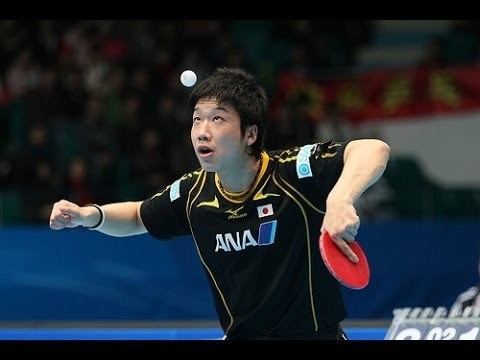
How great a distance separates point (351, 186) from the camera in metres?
4.05

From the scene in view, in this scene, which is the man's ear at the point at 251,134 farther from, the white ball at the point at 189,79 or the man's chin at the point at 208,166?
the white ball at the point at 189,79

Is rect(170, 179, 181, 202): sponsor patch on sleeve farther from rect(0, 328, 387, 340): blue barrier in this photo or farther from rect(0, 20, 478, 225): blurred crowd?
rect(0, 20, 478, 225): blurred crowd

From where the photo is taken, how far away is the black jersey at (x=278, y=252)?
4.62m

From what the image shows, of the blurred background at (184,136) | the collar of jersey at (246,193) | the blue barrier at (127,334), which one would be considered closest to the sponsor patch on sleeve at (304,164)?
the collar of jersey at (246,193)

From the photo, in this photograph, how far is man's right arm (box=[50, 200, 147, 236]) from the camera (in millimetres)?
4762

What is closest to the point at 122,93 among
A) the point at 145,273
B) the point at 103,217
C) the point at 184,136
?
the point at 184,136

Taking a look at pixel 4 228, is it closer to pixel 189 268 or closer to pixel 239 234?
pixel 189 268

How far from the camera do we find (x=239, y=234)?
470cm

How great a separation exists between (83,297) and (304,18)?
15.8 feet

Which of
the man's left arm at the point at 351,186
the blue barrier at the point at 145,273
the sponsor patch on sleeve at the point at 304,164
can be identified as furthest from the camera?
the blue barrier at the point at 145,273

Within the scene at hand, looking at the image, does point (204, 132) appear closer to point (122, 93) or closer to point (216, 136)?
point (216, 136)

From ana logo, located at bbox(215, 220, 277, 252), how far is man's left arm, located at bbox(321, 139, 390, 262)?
0.47 meters

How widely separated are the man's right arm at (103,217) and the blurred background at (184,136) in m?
3.89

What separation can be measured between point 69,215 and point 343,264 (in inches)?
55.8
